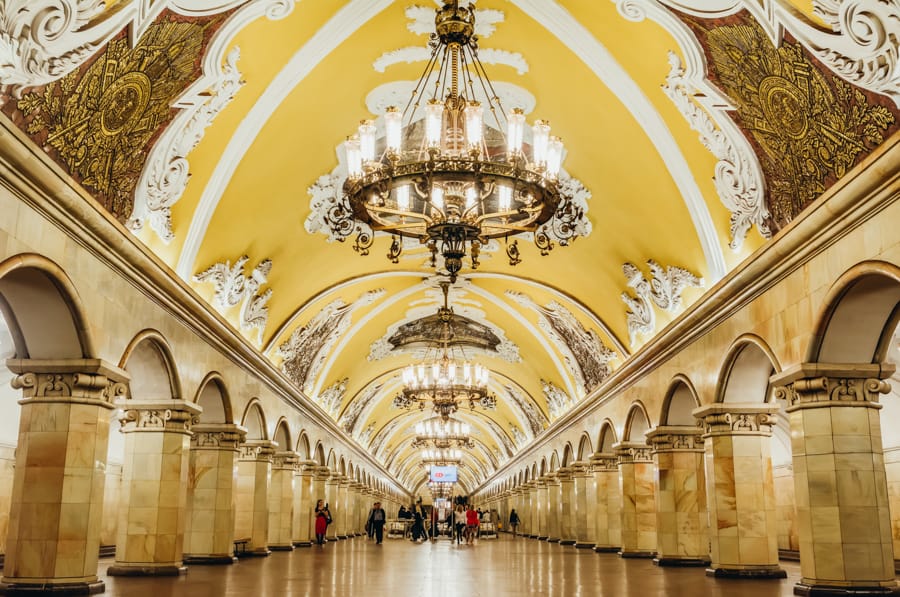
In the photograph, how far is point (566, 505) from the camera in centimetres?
2359

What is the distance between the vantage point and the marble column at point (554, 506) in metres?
24.7

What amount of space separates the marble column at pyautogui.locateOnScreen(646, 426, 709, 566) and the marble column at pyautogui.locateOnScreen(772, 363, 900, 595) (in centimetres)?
466

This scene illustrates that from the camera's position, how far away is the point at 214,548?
13.0 m

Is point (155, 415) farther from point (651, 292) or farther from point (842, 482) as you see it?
point (842, 482)

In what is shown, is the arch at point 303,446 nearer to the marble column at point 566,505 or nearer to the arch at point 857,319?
the marble column at point 566,505

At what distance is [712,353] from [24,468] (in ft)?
27.3

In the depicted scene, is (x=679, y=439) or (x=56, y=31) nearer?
(x=56, y=31)

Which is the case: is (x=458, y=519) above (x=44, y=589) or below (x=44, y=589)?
above

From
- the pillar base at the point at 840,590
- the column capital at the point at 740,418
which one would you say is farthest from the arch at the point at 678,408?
the pillar base at the point at 840,590

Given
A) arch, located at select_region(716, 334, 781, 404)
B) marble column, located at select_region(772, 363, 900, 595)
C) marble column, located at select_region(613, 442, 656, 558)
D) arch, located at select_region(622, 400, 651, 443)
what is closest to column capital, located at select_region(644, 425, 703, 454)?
arch, located at select_region(622, 400, 651, 443)

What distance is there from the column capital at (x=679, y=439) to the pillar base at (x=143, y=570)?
7.51 metres

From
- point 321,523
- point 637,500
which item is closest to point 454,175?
point 637,500

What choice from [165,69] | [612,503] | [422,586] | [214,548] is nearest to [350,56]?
[165,69]

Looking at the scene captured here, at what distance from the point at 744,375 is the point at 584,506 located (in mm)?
10741
